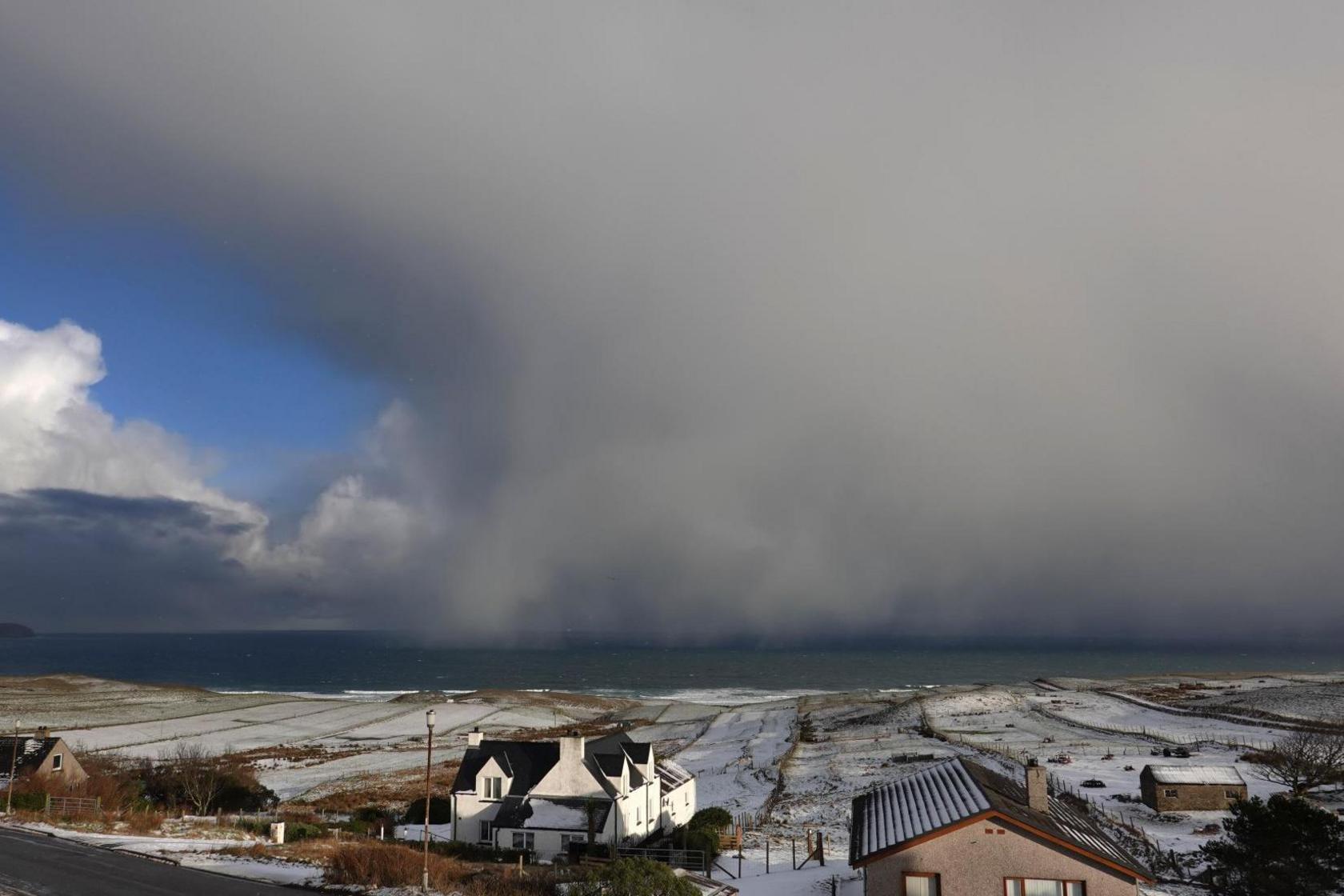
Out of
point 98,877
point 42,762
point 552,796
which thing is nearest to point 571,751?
point 552,796

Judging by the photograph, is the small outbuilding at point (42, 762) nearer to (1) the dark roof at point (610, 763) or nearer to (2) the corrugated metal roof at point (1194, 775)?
(1) the dark roof at point (610, 763)

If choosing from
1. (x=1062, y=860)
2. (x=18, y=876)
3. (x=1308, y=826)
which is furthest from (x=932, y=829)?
(x=18, y=876)

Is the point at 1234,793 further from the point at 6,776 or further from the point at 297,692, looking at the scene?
the point at 297,692

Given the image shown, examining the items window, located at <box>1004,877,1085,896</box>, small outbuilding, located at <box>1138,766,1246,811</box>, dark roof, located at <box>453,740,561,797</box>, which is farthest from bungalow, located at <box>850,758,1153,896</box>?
small outbuilding, located at <box>1138,766,1246,811</box>

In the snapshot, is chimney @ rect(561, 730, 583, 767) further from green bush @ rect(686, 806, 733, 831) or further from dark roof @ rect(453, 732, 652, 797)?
green bush @ rect(686, 806, 733, 831)

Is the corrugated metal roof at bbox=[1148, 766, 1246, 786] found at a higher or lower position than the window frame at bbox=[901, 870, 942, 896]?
lower

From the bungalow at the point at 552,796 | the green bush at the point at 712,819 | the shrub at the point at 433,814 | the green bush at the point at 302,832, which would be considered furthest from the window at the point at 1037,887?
the shrub at the point at 433,814
